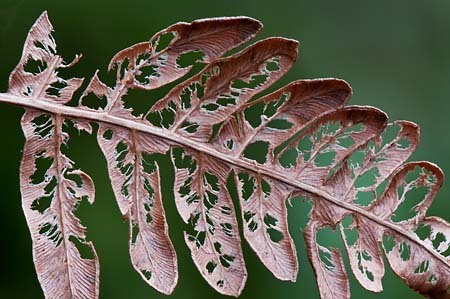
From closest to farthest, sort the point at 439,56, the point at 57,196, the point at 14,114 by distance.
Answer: the point at 57,196, the point at 14,114, the point at 439,56

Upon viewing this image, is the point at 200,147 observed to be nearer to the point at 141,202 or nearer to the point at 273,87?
the point at 141,202

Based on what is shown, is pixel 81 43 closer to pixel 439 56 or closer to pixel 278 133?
pixel 278 133

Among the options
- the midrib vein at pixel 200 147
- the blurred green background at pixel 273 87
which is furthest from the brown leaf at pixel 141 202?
the blurred green background at pixel 273 87

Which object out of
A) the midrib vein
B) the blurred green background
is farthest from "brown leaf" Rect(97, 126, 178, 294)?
the blurred green background

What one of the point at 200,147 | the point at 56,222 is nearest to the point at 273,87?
the point at 200,147

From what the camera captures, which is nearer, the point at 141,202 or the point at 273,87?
the point at 141,202

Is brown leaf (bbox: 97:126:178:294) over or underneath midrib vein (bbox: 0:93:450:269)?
underneath

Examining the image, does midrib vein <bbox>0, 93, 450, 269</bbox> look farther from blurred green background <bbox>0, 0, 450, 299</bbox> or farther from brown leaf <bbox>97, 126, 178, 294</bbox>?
blurred green background <bbox>0, 0, 450, 299</bbox>

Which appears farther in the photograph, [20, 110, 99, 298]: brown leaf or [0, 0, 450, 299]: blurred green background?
[0, 0, 450, 299]: blurred green background

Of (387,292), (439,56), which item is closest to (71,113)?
(387,292)
